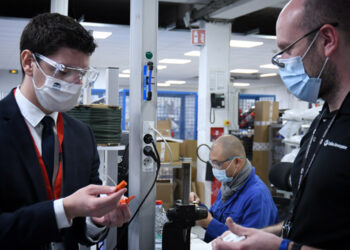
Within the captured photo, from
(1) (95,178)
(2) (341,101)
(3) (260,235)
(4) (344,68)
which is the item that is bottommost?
(3) (260,235)

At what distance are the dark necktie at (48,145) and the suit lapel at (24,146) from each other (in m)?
0.06

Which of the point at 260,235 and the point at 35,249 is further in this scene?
the point at 35,249

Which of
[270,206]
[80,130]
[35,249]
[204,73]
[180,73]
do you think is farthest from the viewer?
[180,73]

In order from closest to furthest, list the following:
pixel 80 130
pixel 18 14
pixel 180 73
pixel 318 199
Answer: pixel 318 199
pixel 80 130
pixel 18 14
pixel 180 73

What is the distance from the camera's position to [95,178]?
1.75 m

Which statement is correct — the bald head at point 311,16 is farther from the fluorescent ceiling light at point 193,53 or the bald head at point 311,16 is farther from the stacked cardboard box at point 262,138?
the fluorescent ceiling light at point 193,53

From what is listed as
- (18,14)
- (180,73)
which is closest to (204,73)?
(18,14)

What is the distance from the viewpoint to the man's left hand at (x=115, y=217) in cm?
162

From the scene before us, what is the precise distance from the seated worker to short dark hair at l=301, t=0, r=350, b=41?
1.40 metres

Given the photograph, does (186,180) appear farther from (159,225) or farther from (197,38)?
(197,38)

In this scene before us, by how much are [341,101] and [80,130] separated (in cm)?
113

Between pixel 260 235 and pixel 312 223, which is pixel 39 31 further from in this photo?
pixel 312 223

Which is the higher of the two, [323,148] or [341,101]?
[341,101]

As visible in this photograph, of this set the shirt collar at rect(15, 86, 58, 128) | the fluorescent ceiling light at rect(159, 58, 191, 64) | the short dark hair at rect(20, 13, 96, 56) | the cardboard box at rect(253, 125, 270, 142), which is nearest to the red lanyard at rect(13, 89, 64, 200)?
the shirt collar at rect(15, 86, 58, 128)
